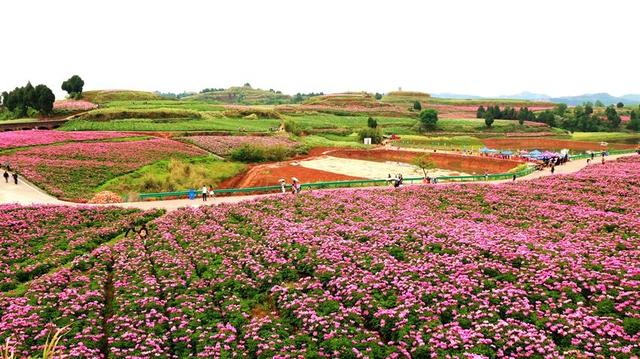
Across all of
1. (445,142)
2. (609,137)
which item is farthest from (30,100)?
(609,137)

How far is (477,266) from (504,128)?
405ft

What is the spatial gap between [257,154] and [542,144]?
207 feet

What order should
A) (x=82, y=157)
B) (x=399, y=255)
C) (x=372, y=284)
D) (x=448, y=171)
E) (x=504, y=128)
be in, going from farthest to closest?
(x=504, y=128) → (x=448, y=171) → (x=82, y=157) → (x=399, y=255) → (x=372, y=284)

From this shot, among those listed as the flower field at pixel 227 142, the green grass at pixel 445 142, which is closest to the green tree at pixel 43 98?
the flower field at pixel 227 142

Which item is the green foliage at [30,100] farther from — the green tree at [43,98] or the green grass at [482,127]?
the green grass at [482,127]

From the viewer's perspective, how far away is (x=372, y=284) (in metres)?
18.2

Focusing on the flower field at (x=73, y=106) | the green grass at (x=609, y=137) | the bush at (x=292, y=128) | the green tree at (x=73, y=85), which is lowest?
the green grass at (x=609, y=137)

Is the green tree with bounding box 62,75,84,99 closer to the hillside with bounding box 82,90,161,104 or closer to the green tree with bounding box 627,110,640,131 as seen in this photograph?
the hillside with bounding box 82,90,161,104

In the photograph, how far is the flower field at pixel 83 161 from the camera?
43.3m

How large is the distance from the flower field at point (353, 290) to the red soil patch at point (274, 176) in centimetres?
2630

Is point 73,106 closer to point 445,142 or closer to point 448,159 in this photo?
point 448,159

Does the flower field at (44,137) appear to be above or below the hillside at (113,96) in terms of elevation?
below

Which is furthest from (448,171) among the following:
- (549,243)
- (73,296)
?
(73,296)

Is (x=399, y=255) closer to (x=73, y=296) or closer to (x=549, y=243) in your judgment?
(x=549, y=243)
